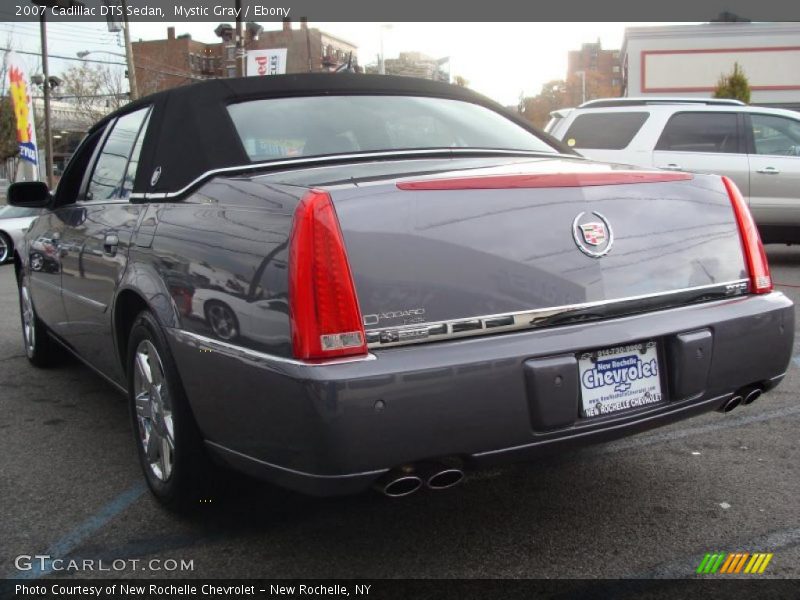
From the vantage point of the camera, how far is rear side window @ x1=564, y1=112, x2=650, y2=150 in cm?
977

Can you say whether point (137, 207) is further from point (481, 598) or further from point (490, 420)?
point (481, 598)

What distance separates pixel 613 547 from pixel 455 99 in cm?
205

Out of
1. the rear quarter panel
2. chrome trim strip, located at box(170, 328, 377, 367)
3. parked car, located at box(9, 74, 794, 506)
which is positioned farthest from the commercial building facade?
chrome trim strip, located at box(170, 328, 377, 367)

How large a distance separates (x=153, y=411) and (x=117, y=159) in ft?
4.63

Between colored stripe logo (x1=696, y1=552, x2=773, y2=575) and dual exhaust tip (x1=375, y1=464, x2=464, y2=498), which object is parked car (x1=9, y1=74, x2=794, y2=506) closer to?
dual exhaust tip (x1=375, y1=464, x2=464, y2=498)

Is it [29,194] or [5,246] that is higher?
[29,194]

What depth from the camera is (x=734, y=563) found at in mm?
2678

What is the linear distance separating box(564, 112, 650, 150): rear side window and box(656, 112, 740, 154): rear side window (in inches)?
13.4

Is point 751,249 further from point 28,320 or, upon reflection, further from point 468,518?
point 28,320

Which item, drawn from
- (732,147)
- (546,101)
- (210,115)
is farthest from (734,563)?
(546,101)

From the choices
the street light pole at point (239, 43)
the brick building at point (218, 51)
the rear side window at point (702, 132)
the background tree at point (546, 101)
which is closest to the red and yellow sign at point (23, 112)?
the street light pole at point (239, 43)

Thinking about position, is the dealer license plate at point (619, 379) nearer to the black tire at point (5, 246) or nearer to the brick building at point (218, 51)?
the black tire at point (5, 246)

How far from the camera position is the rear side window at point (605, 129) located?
977 centimetres

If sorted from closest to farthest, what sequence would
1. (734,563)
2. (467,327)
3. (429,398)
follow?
(429,398)
(467,327)
(734,563)
